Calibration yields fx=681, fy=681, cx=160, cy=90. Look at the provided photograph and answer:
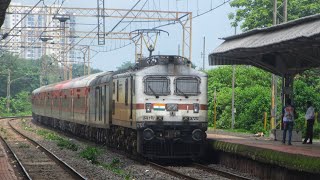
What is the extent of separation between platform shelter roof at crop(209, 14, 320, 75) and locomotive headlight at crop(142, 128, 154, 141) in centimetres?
364

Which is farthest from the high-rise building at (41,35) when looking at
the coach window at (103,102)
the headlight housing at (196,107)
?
the headlight housing at (196,107)

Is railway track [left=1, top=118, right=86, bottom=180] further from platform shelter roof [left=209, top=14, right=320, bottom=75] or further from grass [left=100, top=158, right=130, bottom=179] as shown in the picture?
platform shelter roof [left=209, top=14, right=320, bottom=75]

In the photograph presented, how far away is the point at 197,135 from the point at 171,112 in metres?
1.15

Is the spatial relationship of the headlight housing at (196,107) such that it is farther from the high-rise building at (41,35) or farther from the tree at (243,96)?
the tree at (243,96)

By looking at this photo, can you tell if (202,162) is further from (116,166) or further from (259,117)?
(259,117)

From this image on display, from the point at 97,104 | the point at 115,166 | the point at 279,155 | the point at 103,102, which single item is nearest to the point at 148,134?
the point at 115,166

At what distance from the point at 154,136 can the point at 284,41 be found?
5.82m

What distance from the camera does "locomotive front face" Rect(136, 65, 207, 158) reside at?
2184 cm

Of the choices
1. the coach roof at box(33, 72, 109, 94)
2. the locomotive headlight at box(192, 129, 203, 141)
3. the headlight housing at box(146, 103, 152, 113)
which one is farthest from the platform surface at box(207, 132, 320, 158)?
the coach roof at box(33, 72, 109, 94)

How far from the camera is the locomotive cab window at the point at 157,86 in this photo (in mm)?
22094

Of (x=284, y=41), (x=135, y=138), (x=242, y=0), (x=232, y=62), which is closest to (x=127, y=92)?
(x=135, y=138)

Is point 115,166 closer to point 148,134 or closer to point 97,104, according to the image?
point 148,134

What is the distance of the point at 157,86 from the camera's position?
2223 cm

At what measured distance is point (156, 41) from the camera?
2720 centimetres
